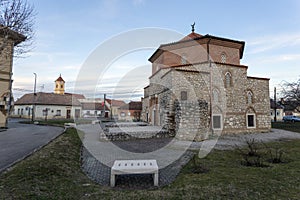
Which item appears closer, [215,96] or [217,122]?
[217,122]

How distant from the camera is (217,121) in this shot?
1552 centimetres

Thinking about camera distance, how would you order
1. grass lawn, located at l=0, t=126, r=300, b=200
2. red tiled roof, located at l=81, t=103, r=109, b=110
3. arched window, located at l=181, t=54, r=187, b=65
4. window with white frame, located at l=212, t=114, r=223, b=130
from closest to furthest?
1. grass lawn, located at l=0, t=126, r=300, b=200
2. window with white frame, located at l=212, t=114, r=223, b=130
3. arched window, located at l=181, t=54, r=187, b=65
4. red tiled roof, located at l=81, t=103, r=109, b=110

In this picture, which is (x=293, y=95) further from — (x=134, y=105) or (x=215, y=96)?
(x=134, y=105)

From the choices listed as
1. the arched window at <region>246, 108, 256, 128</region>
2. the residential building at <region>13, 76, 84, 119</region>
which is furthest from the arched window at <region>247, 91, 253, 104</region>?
the residential building at <region>13, 76, 84, 119</region>

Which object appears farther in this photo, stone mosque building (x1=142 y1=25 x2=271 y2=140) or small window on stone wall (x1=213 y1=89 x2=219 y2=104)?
small window on stone wall (x1=213 y1=89 x2=219 y2=104)

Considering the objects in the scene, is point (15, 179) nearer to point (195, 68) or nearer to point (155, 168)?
point (155, 168)

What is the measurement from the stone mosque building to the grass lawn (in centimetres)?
815

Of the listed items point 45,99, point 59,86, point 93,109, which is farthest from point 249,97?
point 59,86

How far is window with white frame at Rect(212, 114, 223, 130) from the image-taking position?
50.5 ft

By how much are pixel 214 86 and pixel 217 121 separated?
309 cm

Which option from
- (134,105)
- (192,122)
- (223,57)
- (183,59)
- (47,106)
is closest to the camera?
(192,122)

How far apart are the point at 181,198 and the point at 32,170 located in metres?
3.86

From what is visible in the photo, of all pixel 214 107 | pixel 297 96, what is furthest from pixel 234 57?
pixel 297 96

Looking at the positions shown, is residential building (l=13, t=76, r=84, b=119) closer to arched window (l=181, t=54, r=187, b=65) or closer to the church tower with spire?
the church tower with spire
